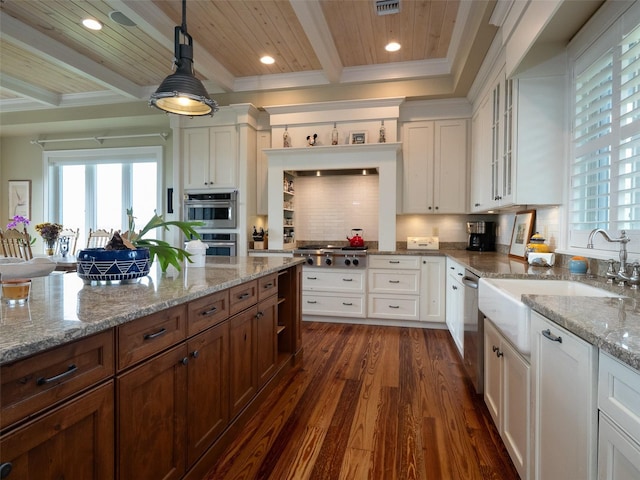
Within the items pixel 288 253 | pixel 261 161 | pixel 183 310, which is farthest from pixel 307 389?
pixel 261 161

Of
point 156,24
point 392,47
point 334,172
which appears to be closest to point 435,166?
point 334,172

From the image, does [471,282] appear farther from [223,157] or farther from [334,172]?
[223,157]

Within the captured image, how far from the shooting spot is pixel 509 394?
5.40 ft

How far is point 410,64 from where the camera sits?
4.03 meters

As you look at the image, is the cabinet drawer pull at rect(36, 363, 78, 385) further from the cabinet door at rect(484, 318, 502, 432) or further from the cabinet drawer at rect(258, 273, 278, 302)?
the cabinet door at rect(484, 318, 502, 432)

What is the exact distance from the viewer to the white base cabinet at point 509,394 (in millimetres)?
1436

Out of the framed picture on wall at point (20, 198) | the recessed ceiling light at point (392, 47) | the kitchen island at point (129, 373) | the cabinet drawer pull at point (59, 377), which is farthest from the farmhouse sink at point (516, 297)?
the framed picture on wall at point (20, 198)

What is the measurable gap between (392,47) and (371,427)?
3.59 m

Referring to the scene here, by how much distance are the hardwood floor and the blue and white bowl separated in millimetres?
1026

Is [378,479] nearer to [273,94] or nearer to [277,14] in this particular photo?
[277,14]

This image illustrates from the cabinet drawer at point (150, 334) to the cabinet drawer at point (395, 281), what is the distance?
295 cm

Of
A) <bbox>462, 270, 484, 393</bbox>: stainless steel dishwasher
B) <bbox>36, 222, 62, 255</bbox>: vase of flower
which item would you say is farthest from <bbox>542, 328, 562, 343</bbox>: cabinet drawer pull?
<bbox>36, 222, 62, 255</bbox>: vase of flower

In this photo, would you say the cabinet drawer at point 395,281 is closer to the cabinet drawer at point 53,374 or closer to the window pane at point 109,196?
the cabinet drawer at point 53,374

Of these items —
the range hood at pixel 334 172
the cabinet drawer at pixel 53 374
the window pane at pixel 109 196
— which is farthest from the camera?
the window pane at pixel 109 196
